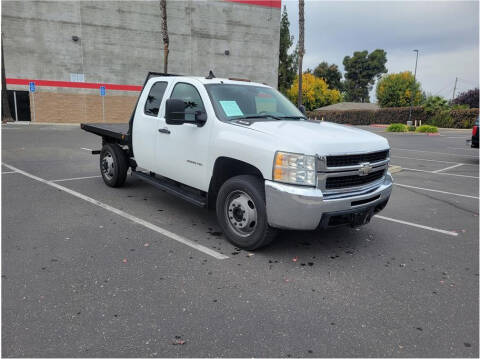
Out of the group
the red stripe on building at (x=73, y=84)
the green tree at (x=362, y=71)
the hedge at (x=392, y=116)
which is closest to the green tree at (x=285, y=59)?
the hedge at (x=392, y=116)

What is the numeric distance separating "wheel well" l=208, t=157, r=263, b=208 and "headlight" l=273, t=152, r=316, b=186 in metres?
0.47

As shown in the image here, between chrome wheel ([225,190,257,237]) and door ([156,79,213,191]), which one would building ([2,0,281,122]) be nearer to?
door ([156,79,213,191])

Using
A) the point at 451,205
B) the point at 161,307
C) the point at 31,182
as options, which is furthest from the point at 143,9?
the point at 161,307

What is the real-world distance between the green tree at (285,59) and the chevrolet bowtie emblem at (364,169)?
50059mm

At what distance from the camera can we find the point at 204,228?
17.4 feet

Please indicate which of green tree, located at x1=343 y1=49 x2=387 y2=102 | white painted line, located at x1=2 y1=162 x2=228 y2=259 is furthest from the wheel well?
green tree, located at x1=343 y1=49 x2=387 y2=102

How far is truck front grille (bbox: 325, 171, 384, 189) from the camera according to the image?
4.10 metres

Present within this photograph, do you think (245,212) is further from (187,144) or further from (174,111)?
(174,111)

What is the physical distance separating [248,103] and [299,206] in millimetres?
1930

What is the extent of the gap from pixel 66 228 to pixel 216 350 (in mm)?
Result: 3245

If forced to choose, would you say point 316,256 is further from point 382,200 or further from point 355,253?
point 382,200

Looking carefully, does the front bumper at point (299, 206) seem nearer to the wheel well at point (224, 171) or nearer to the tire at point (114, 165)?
the wheel well at point (224, 171)

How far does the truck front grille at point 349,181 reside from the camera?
410 cm

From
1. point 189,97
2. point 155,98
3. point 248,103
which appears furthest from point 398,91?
point 189,97
